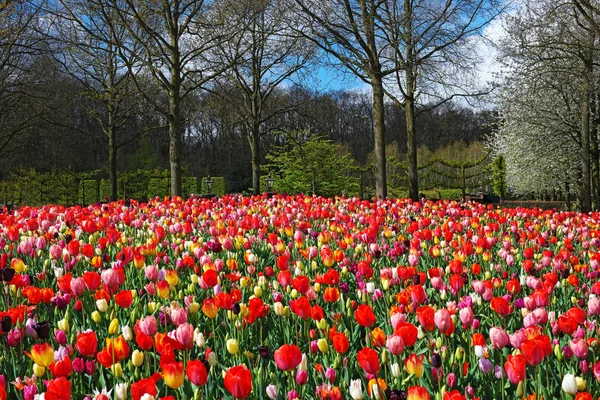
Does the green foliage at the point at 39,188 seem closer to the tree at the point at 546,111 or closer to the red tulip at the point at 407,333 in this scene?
the tree at the point at 546,111

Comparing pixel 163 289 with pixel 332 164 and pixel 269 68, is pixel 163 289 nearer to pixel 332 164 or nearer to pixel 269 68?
pixel 269 68

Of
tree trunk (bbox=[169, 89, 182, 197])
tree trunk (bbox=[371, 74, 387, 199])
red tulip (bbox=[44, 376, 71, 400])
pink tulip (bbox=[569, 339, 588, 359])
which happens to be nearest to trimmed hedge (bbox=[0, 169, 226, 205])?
tree trunk (bbox=[169, 89, 182, 197])

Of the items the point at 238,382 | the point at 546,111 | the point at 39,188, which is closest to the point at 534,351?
the point at 238,382

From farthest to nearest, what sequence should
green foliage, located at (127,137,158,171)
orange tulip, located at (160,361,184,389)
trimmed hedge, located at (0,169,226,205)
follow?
green foliage, located at (127,137,158,171), trimmed hedge, located at (0,169,226,205), orange tulip, located at (160,361,184,389)

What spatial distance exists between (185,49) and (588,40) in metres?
11.2

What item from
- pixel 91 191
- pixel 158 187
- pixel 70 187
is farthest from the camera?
pixel 91 191

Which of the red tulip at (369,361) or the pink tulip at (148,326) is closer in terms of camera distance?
the red tulip at (369,361)

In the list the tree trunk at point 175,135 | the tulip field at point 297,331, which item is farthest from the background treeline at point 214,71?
the tulip field at point 297,331

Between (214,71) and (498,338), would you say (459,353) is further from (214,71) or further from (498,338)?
(214,71)

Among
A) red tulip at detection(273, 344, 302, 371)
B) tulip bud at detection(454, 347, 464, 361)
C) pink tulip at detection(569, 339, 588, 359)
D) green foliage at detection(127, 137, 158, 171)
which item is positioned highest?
green foliage at detection(127, 137, 158, 171)

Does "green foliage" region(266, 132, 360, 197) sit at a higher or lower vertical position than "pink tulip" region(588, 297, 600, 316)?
higher

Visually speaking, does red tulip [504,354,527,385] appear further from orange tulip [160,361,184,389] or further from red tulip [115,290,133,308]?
red tulip [115,290,133,308]

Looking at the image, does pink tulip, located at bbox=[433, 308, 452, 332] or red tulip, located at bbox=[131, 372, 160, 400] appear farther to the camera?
pink tulip, located at bbox=[433, 308, 452, 332]

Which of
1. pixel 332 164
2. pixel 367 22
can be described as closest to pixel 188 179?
pixel 332 164
